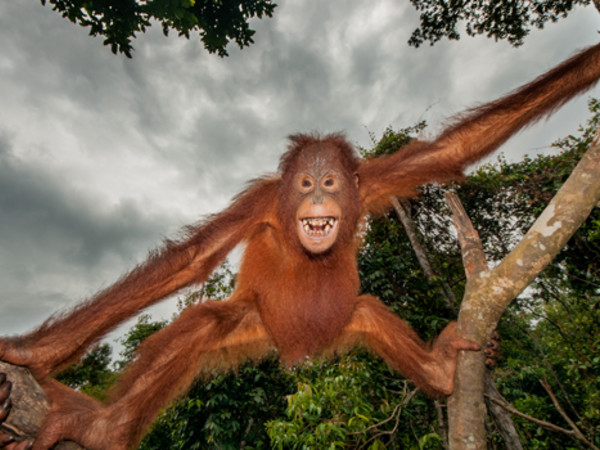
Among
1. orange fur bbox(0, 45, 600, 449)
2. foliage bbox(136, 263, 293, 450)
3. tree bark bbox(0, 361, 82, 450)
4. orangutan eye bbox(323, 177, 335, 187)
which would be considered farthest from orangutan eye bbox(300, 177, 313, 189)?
foliage bbox(136, 263, 293, 450)

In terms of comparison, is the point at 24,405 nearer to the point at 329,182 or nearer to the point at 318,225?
the point at 318,225

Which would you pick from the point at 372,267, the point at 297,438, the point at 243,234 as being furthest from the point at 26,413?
the point at 372,267

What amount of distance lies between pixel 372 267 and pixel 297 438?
3097mm

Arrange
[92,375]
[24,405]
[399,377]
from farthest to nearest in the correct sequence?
[92,375] < [399,377] < [24,405]

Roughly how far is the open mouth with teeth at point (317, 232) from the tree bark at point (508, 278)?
1.13 metres

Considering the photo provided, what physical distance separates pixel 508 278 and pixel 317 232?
140 centimetres

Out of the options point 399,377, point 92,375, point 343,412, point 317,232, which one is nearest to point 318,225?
point 317,232

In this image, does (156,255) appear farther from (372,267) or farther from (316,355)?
(372,267)

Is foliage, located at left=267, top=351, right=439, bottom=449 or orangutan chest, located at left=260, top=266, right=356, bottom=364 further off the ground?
orangutan chest, located at left=260, top=266, right=356, bottom=364

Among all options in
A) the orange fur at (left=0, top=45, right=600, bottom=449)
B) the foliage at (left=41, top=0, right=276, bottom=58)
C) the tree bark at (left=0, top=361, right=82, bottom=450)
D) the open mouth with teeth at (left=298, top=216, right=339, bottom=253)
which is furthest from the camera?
the foliage at (left=41, top=0, right=276, bottom=58)

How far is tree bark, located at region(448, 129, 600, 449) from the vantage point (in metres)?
1.89

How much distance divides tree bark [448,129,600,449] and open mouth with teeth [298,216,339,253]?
1127mm

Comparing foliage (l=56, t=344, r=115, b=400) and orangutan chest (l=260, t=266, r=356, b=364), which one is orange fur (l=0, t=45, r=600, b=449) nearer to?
orangutan chest (l=260, t=266, r=356, b=364)

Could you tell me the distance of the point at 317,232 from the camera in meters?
2.85
